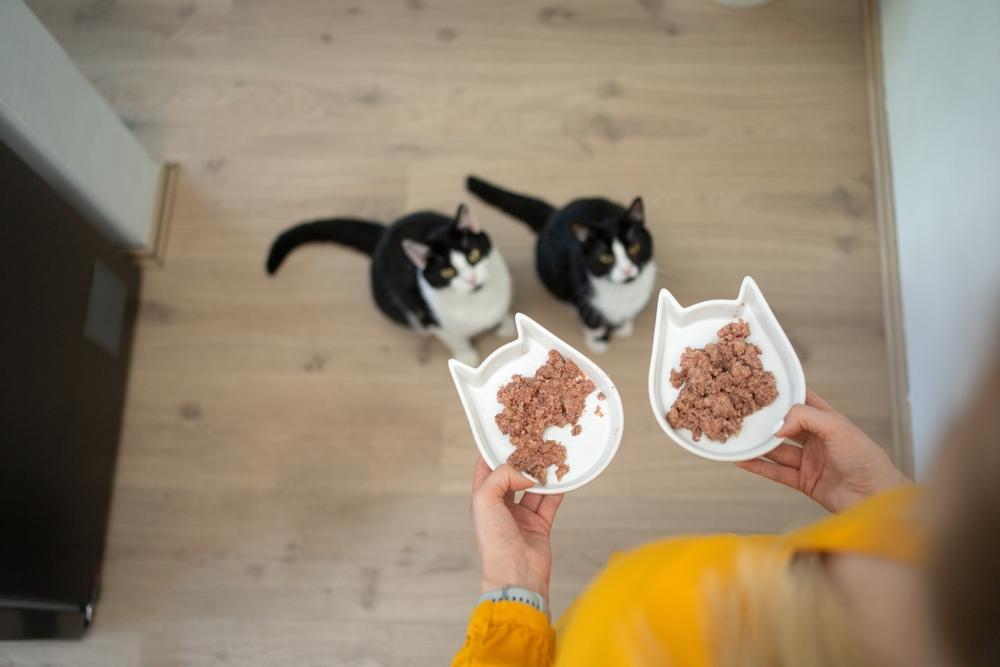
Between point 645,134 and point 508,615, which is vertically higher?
point 645,134

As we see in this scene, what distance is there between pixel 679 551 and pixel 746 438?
41 centimetres

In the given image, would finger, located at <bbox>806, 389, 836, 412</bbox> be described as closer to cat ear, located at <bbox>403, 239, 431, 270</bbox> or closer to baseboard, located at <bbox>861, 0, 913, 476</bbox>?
baseboard, located at <bbox>861, 0, 913, 476</bbox>

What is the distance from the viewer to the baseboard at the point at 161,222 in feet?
5.80

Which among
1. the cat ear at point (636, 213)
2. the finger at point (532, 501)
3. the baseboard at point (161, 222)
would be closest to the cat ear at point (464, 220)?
the cat ear at point (636, 213)

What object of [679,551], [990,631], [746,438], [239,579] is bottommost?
[239,579]

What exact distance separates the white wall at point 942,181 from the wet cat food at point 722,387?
453 mm

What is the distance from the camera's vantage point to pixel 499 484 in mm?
1042

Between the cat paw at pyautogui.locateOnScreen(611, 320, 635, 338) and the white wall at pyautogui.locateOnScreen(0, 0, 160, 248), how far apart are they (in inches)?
54.3

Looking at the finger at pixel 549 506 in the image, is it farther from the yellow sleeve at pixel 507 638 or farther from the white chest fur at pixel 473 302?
the white chest fur at pixel 473 302

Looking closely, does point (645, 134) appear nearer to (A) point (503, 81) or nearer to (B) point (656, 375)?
(A) point (503, 81)

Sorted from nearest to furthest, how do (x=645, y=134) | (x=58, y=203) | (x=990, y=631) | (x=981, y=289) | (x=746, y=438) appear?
1. (x=990, y=631)
2. (x=746, y=438)
3. (x=981, y=289)
4. (x=58, y=203)
5. (x=645, y=134)

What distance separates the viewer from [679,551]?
30.2 inches

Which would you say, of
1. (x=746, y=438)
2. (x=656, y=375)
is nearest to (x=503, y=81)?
(x=656, y=375)

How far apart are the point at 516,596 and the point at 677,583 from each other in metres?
0.32
